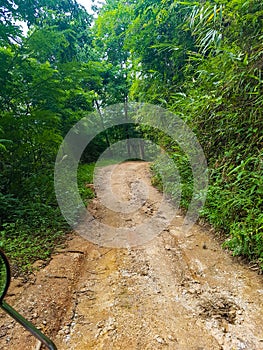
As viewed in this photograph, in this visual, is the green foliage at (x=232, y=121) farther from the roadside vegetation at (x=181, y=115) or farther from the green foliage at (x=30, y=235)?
the green foliage at (x=30, y=235)

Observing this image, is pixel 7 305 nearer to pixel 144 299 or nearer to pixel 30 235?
pixel 144 299

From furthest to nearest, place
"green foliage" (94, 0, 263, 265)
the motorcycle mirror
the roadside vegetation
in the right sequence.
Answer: the roadside vegetation < "green foliage" (94, 0, 263, 265) < the motorcycle mirror

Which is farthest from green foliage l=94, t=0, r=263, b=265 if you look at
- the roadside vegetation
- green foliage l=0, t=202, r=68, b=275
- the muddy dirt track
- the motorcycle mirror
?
green foliage l=0, t=202, r=68, b=275

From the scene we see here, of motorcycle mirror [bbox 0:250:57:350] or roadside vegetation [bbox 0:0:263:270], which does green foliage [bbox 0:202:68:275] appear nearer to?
roadside vegetation [bbox 0:0:263:270]

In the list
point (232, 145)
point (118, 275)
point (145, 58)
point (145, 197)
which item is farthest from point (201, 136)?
point (145, 58)

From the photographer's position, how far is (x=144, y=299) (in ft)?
5.25

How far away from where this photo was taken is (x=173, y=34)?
4.60m

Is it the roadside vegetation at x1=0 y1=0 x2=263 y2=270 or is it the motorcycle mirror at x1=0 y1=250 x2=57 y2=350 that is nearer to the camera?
the motorcycle mirror at x1=0 y1=250 x2=57 y2=350

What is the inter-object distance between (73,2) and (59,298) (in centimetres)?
685

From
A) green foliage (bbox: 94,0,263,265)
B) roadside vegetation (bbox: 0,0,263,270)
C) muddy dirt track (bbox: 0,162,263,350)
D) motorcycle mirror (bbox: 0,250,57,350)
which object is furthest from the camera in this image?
roadside vegetation (bbox: 0,0,263,270)

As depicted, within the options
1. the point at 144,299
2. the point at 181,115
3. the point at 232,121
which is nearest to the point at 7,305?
the point at 144,299

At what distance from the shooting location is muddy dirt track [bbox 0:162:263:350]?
1.27 metres

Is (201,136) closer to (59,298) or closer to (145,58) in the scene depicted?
(59,298)

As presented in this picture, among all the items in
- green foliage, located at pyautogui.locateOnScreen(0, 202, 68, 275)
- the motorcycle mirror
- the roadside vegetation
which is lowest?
green foliage, located at pyautogui.locateOnScreen(0, 202, 68, 275)
